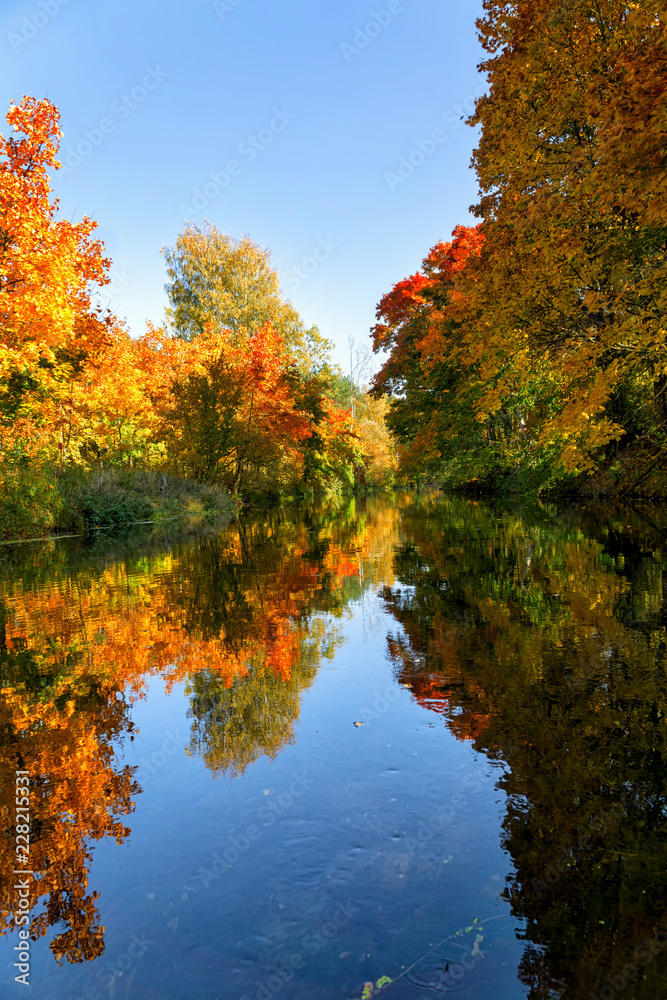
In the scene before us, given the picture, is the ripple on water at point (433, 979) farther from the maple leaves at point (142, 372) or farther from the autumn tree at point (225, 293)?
the autumn tree at point (225, 293)

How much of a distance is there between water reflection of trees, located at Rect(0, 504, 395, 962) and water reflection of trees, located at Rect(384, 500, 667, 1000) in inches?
51.7

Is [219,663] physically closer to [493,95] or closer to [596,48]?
[596,48]

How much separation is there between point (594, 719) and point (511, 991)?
7.44 feet

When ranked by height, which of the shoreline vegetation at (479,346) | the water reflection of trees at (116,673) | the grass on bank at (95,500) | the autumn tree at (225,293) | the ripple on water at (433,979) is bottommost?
the water reflection of trees at (116,673)

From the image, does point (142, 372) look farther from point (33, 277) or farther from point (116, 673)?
point (116, 673)

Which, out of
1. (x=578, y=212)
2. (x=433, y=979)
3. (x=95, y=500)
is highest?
(x=578, y=212)

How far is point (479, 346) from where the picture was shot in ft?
51.7

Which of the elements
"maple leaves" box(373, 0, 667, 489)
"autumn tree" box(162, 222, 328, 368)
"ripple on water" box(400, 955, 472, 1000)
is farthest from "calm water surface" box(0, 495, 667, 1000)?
"autumn tree" box(162, 222, 328, 368)

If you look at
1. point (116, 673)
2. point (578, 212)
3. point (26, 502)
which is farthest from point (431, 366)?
point (116, 673)

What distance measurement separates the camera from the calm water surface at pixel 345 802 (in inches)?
84.1

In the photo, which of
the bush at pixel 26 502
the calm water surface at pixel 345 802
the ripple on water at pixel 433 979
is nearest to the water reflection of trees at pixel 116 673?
the calm water surface at pixel 345 802

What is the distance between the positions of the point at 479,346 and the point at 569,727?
1340cm

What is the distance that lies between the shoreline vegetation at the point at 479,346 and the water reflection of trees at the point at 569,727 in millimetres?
5736

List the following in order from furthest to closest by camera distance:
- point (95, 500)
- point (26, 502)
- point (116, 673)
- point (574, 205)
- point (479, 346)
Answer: point (95, 500) < point (26, 502) < point (479, 346) < point (574, 205) < point (116, 673)
